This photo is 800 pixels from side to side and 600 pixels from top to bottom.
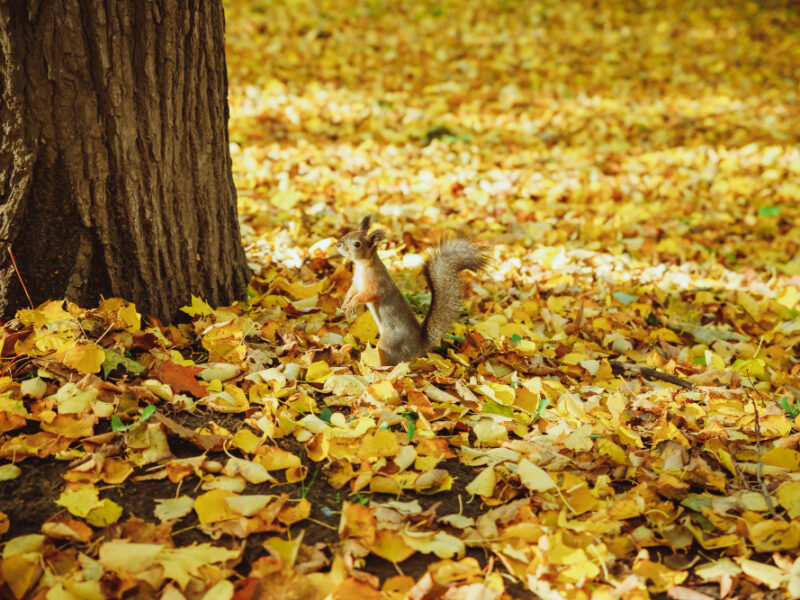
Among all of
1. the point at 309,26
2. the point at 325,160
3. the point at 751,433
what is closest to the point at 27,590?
the point at 751,433

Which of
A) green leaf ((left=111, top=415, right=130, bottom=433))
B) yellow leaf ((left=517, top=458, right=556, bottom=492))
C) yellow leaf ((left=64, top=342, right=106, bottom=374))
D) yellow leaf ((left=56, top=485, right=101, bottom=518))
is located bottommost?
yellow leaf ((left=517, top=458, right=556, bottom=492))

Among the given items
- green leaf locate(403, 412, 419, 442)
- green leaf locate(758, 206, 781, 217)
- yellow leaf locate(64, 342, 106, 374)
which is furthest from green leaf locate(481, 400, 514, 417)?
green leaf locate(758, 206, 781, 217)

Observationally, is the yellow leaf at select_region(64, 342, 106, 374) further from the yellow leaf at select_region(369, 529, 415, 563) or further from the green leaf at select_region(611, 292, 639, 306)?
the green leaf at select_region(611, 292, 639, 306)

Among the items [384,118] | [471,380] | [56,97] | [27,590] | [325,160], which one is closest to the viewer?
[27,590]

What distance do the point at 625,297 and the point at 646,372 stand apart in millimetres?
871

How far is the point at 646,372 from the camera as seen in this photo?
9.73ft

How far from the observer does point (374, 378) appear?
8.27 feet

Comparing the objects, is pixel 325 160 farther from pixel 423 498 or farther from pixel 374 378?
pixel 423 498

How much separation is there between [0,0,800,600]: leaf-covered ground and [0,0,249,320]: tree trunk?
0.17m

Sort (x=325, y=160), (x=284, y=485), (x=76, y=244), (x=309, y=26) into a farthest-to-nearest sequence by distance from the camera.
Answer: (x=309, y=26) → (x=325, y=160) → (x=76, y=244) → (x=284, y=485)

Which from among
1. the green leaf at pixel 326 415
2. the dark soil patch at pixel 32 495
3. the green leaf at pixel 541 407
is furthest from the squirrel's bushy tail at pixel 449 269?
the dark soil patch at pixel 32 495

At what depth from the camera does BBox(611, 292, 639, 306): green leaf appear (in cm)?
372

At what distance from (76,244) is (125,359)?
49cm

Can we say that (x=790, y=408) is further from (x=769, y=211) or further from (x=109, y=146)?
(x=769, y=211)
